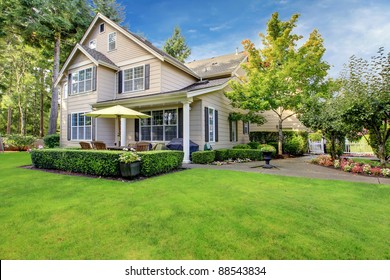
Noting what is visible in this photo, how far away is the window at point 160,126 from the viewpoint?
38.5 feet

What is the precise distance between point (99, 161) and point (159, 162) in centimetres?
194

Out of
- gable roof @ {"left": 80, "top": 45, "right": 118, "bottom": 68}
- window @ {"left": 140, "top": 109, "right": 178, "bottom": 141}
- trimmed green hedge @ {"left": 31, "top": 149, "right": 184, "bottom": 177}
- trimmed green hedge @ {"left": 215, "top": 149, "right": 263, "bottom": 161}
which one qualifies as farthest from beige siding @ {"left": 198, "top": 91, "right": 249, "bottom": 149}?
gable roof @ {"left": 80, "top": 45, "right": 118, "bottom": 68}

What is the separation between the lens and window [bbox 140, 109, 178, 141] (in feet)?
38.5

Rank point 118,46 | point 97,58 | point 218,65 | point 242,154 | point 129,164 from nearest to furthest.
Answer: point 129,164 → point 242,154 → point 97,58 → point 118,46 → point 218,65

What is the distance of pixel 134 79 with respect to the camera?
13.4 m

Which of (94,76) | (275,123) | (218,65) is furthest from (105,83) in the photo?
(275,123)

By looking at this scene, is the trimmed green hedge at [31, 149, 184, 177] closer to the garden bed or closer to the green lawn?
the green lawn

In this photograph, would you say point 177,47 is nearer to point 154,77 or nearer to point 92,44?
point 92,44

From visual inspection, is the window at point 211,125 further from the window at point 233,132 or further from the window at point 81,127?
the window at point 81,127

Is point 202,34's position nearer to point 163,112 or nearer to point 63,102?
point 163,112

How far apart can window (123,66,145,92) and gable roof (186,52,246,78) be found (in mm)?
5491

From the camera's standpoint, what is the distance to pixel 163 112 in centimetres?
1207

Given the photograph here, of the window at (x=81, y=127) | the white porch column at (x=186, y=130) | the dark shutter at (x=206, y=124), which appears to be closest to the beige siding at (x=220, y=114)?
the dark shutter at (x=206, y=124)

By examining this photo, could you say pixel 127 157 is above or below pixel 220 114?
below
